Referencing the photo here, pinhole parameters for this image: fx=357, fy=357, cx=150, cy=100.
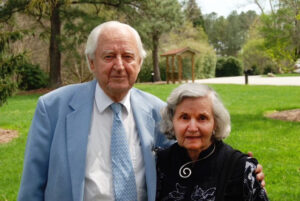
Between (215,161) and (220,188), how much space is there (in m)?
0.17

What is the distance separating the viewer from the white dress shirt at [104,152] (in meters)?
2.20

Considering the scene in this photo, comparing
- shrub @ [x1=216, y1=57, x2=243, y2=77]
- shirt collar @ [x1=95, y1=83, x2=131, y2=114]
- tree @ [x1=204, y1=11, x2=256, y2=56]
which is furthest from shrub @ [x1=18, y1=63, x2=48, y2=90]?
tree @ [x1=204, y1=11, x2=256, y2=56]

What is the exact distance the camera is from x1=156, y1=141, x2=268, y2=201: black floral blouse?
2098mm

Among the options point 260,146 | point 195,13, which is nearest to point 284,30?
point 260,146

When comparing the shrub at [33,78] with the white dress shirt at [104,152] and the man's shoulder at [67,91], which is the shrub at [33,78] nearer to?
the man's shoulder at [67,91]

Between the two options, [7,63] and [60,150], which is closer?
[60,150]

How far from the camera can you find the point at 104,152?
226 centimetres

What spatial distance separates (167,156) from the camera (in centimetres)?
236

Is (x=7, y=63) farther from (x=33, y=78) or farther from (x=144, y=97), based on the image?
(x=33, y=78)

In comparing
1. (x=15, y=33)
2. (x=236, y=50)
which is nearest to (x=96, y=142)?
(x=15, y=33)

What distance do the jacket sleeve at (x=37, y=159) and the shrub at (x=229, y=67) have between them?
128 ft

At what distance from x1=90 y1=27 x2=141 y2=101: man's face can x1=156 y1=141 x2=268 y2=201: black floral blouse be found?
1.93 feet

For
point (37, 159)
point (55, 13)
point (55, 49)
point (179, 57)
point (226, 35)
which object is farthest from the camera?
point (226, 35)

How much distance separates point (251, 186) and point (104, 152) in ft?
3.00
